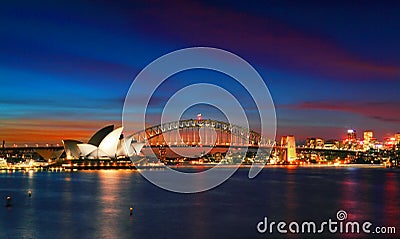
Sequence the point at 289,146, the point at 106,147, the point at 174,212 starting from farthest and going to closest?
the point at 289,146
the point at 106,147
the point at 174,212

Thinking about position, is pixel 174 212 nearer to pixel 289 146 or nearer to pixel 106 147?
pixel 106 147

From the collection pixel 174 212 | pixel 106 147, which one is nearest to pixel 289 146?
pixel 106 147

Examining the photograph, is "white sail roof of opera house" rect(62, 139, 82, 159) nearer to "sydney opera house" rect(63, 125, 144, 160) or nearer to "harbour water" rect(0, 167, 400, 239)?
"sydney opera house" rect(63, 125, 144, 160)

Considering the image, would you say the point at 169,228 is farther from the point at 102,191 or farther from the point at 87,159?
the point at 87,159

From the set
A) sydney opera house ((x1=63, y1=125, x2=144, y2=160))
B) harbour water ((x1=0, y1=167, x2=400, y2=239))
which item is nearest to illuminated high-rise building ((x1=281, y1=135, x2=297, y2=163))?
sydney opera house ((x1=63, y1=125, x2=144, y2=160))

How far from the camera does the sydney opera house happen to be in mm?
95688

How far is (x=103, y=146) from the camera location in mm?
97188

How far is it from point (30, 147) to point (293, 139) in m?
65.8

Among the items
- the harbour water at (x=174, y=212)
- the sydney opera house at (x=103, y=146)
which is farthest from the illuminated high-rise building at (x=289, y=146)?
the harbour water at (x=174, y=212)

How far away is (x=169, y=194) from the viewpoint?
44.2m

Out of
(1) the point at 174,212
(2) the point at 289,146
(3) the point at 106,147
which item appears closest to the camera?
(1) the point at 174,212

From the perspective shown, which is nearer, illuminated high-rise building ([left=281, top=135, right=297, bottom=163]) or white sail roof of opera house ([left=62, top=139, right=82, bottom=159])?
white sail roof of opera house ([left=62, top=139, right=82, bottom=159])

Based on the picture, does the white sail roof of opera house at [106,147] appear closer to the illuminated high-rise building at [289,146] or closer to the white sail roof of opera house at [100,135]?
the white sail roof of opera house at [100,135]

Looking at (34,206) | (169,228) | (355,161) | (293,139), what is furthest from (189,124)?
(169,228)
